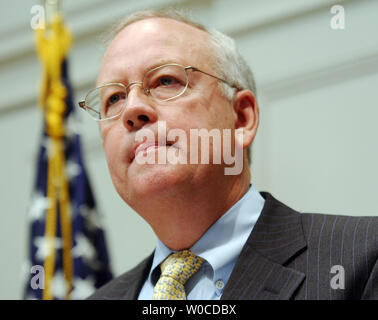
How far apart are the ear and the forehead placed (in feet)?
0.42

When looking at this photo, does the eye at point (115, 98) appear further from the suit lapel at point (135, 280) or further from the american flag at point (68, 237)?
the american flag at point (68, 237)

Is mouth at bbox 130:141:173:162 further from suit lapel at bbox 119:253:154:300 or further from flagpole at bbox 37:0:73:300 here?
flagpole at bbox 37:0:73:300

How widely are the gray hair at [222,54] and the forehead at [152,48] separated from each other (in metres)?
0.02

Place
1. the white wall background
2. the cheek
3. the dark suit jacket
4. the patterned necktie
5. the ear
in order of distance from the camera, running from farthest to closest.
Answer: the white wall background → the ear → the cheek → the patterned necktie → the dark suit jacket

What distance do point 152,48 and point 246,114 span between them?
29 centimetres

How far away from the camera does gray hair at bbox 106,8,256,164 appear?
58.4 inches

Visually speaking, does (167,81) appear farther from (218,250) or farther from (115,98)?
(218,250)

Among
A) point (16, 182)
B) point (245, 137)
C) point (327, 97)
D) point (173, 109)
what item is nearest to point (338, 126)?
point (327, 97)

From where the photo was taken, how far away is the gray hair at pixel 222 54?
58.4 inches

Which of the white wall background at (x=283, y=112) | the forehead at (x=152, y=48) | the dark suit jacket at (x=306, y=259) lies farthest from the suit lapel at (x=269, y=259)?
the white wall background at (x=283, y=112)

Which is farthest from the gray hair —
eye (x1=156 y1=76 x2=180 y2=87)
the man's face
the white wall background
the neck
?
the white wall background

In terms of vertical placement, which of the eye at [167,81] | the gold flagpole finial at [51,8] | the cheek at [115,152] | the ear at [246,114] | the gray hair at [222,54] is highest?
the gold flagpole finial at [51,8]

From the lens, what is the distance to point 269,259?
121 centimetres
